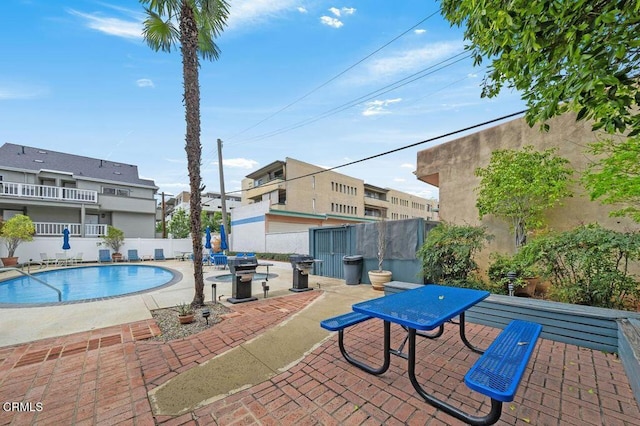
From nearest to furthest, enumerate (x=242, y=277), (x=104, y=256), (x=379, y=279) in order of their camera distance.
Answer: (x=242, y=277) → (x=379, y=279) → (x=104, y=256)

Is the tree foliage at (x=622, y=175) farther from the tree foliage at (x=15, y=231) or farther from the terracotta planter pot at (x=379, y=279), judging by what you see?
the tree foliage at (x=15, y=231)

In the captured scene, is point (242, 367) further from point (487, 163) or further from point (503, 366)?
point (487, 163)

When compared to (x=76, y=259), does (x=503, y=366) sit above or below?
above

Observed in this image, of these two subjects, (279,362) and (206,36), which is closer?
(279,362)

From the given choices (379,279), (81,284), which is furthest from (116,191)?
(379,279)

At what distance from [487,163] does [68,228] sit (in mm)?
24767

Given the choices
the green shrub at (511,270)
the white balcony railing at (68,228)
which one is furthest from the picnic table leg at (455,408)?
the white balcony railing at (68,228)

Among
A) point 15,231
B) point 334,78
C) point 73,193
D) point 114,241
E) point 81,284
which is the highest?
point 334,78

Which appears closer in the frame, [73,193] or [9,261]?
[9,261]

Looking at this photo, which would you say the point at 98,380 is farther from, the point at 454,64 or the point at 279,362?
the point at 454,64

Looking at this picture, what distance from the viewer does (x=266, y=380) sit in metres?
2.58

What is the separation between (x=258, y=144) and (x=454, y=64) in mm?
13422

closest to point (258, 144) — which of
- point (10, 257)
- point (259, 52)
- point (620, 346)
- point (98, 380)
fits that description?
point (259, 52)

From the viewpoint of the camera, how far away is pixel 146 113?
10109 mm
